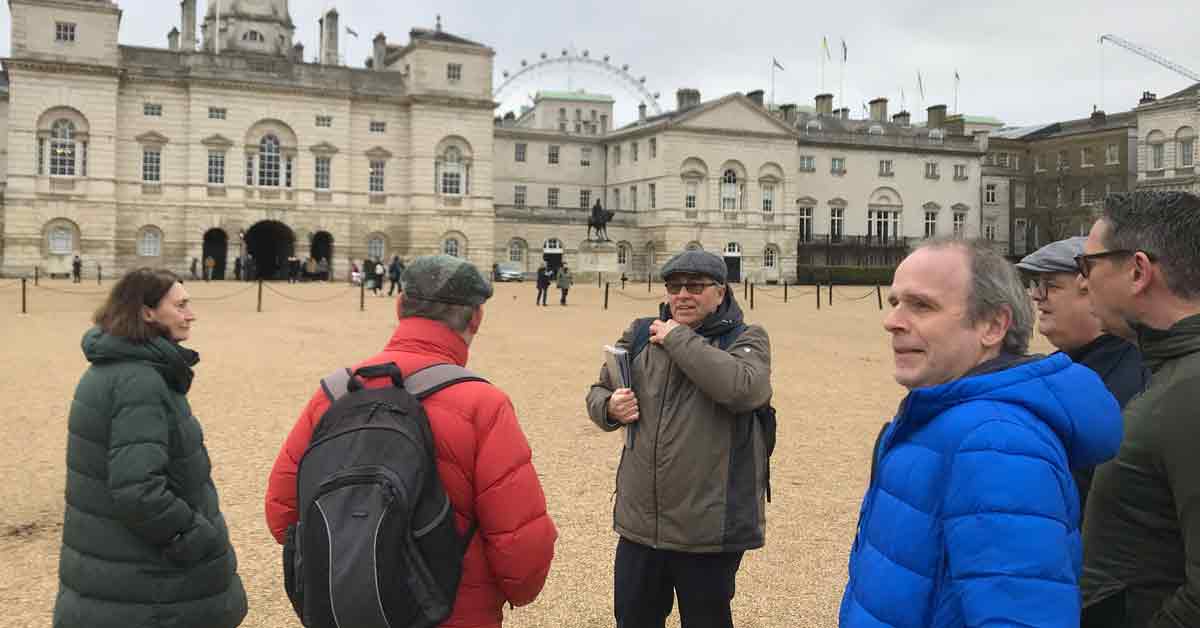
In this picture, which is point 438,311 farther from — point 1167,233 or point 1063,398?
point 1167,233

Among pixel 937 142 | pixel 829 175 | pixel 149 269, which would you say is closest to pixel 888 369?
pixel 149 269

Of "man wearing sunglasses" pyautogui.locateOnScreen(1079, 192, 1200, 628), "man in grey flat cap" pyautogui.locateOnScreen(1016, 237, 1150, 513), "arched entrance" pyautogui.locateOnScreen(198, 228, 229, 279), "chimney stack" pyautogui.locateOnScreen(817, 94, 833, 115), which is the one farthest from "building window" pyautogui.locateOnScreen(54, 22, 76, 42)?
"man wearing sunglasses" pyautogui.locateOnScreen(1079, 192, 1200, 628)

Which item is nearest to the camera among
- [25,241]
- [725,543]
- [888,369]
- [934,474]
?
[934,474]

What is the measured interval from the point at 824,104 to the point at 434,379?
72.1 metres

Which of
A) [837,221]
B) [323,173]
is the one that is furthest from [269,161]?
[837,221]

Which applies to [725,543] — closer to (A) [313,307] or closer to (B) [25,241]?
(A) [313,307]

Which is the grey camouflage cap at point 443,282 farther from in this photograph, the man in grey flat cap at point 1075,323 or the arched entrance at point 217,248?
the arched entrance at point 217,248

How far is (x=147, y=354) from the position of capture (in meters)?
4.11

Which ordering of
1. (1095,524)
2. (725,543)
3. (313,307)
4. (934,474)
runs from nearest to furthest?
(934,474)
(1095,524)
(725,543)
(313,307)

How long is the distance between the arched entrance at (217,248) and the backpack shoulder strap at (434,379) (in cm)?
5007

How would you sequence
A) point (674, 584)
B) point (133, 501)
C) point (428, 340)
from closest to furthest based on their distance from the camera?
point (428, 340) → point (133, 501) → point (674, 584)

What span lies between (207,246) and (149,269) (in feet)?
162

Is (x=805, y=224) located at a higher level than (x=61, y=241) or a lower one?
higher

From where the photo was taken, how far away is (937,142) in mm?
67188
